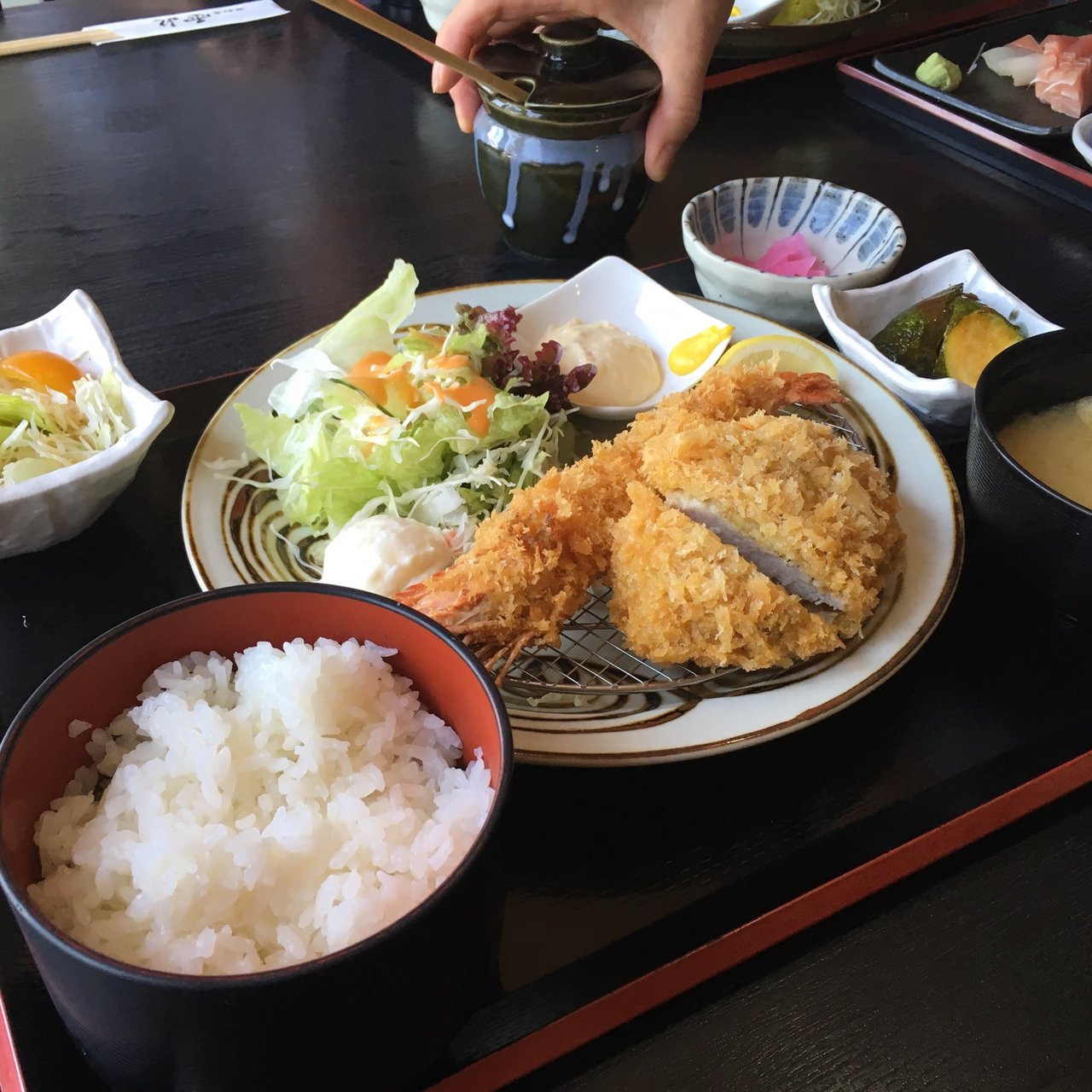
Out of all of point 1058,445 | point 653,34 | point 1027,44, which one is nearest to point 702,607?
point 1058,445

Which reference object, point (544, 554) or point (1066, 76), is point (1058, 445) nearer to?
point (544, 554)

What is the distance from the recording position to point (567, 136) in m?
2.00

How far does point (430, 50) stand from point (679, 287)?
72cm

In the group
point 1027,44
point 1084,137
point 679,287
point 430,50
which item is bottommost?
point 679,287

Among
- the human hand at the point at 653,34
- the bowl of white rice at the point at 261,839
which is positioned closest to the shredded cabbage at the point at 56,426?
the bowl of white rice at the point at 261,839

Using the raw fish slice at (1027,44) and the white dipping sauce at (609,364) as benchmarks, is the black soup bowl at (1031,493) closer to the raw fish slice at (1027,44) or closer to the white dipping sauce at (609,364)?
the white dipping sauce at (609,364)

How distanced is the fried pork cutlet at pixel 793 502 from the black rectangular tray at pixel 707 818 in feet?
0.53

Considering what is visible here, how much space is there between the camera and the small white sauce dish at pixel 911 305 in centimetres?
168

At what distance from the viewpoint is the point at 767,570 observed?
142 centimetres

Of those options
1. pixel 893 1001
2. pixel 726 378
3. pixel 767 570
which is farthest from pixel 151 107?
pixel 893 1001

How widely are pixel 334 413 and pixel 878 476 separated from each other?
3.10 feet

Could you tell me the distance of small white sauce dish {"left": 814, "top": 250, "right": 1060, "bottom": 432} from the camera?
1681 millimetres

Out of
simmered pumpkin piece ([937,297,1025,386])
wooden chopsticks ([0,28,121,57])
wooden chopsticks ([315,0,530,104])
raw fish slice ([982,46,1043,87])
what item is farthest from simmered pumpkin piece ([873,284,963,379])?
wooden chopsticks ([0,28,121,57])

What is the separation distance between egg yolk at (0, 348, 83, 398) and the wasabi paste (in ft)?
8.52
